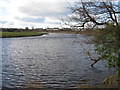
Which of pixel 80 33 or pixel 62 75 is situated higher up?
pixel 80 33

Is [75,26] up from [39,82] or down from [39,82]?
up

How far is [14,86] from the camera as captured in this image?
11.9 meters

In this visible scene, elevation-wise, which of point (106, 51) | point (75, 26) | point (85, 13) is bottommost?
point (106, 51)

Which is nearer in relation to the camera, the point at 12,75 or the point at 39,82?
the point at 39,82

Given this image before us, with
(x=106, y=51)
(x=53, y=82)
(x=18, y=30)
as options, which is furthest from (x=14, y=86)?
(x=18, y=30)

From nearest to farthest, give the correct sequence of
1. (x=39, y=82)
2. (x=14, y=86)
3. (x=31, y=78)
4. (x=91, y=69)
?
1. (x=14, y=86)
2. (x=39, y=82)
3. (x=31, y=78)
4. (x=91, y=69)

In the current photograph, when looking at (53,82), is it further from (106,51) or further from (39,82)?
(106,51)

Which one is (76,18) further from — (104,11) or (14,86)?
(14,86)

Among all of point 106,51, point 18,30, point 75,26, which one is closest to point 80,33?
point 75,26

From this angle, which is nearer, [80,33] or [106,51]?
[106,51]

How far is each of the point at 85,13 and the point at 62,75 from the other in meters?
→ 5.28

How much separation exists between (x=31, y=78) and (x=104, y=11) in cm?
711

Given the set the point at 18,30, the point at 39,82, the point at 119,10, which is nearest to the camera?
the point at 119,10

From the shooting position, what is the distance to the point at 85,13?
12023 mm
